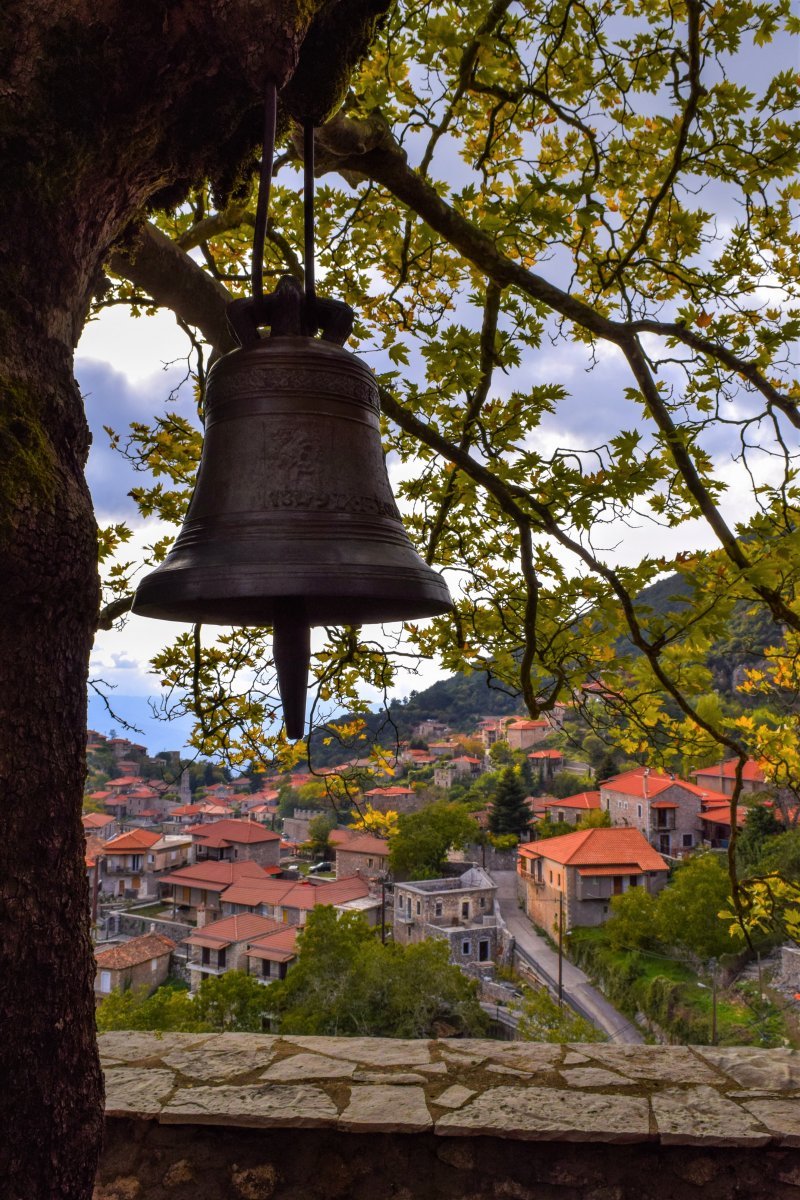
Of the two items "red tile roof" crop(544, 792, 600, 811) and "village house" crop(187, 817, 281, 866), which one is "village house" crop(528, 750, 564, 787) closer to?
"red tile roof" crop(544, 792, 600, 811)

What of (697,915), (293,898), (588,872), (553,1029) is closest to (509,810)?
(588,872)

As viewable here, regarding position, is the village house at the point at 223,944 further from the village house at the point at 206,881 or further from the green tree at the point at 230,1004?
the green tree at the point at 230,1004

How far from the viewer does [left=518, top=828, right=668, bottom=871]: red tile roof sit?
28.1m

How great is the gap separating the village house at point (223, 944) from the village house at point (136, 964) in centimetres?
91

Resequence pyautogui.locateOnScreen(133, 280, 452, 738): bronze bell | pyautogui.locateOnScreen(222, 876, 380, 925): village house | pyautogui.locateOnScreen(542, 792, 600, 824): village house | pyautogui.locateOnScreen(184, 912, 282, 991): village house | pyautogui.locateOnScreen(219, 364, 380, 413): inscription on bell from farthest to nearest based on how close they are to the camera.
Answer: pyautogui.locateOnScreen(542, 792, 600, 824): village house → pyautogui.locateOnScreen(222, 876, 380, 925): village house → pyautogui.locateOnScreen(184, 912, 282, 991): village house → pyautogui.locateOnScreen(219, 364, 380, 413): inscription on bell → pyautogui.locateOnScreen(133, 280, 452, 738): bronze bell

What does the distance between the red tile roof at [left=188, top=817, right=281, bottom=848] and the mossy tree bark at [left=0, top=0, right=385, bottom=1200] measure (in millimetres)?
36919

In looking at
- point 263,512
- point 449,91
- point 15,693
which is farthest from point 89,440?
point 449,91

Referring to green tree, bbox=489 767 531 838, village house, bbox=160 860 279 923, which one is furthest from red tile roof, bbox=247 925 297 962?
green tree, bbox=489 767 531 838

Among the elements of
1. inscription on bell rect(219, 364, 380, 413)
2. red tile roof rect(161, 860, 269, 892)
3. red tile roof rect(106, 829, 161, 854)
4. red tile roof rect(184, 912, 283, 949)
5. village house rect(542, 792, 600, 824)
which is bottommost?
red tile roof rect(184, 912, 283, 949)

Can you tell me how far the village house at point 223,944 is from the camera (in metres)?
23.7

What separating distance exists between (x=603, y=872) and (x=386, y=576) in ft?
94.1

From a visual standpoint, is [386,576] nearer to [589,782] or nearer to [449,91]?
[449,91]

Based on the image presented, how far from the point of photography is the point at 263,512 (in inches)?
64.8

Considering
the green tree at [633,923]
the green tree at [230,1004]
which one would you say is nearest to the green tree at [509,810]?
the green tree at [633,923]
